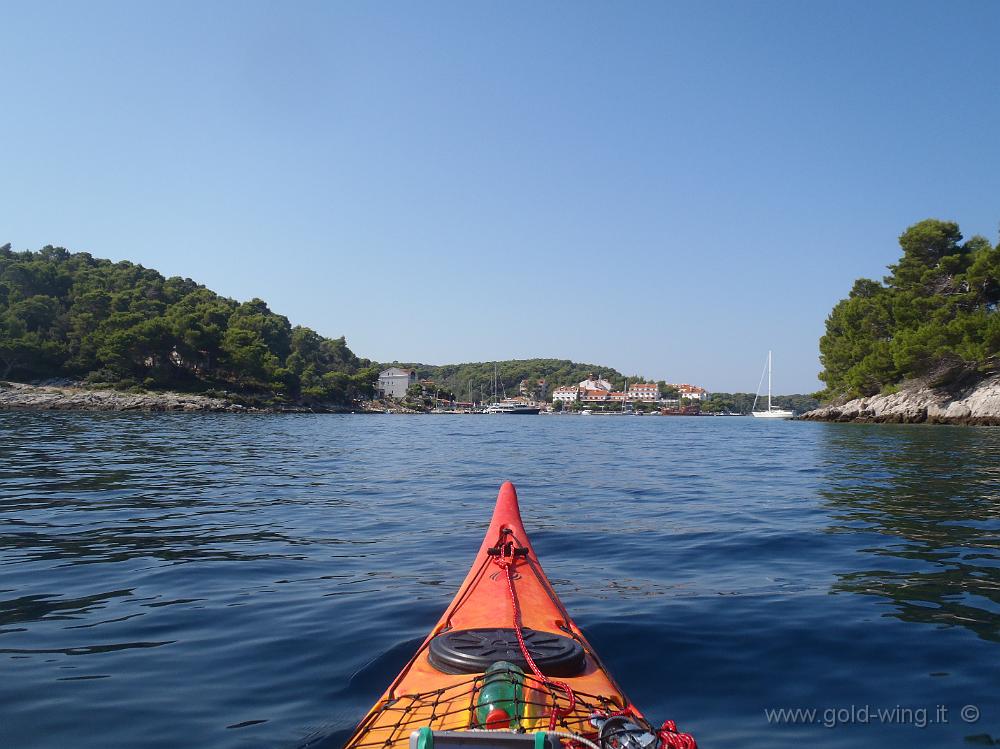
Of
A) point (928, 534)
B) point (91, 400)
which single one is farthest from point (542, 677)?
point (91, 400)

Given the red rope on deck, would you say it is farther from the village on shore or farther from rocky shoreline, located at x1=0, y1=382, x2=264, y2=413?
the village on shore

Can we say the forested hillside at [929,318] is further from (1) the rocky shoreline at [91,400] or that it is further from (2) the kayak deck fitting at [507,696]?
(1) the rocky shoreline at [91,400]

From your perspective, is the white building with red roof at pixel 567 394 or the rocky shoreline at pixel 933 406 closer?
the rocky shoreline at pixel 933 406

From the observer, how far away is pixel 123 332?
63188 mm

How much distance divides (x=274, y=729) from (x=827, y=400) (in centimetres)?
7888

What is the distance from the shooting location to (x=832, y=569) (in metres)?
6.80

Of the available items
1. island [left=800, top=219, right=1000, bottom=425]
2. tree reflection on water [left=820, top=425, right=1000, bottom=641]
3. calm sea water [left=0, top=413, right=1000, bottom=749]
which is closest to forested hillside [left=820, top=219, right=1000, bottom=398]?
island [left=800, top=219, right=1000, bottom=425]

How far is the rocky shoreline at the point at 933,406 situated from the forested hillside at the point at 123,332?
208 feet

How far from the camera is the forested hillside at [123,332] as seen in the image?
6225 cm

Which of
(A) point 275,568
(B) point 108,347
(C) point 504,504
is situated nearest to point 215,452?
(A) point 275,568

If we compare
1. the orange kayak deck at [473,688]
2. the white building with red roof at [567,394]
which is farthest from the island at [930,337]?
the white building with red roof at [567,394]

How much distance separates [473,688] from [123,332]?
7106cm

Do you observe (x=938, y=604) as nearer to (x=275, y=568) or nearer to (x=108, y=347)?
(x=275, y=568)

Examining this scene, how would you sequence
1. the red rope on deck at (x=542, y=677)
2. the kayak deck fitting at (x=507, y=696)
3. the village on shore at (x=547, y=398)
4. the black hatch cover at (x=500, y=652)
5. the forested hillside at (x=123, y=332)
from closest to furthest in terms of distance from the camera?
the kayak deck fitting at (x=507, y=696), the red rope on deck at (x=542, y=677), the black hatch cover at (x=500, y=652), the forested hillside at (x=123, y=332), the village on shore at (x=547, y=398)
